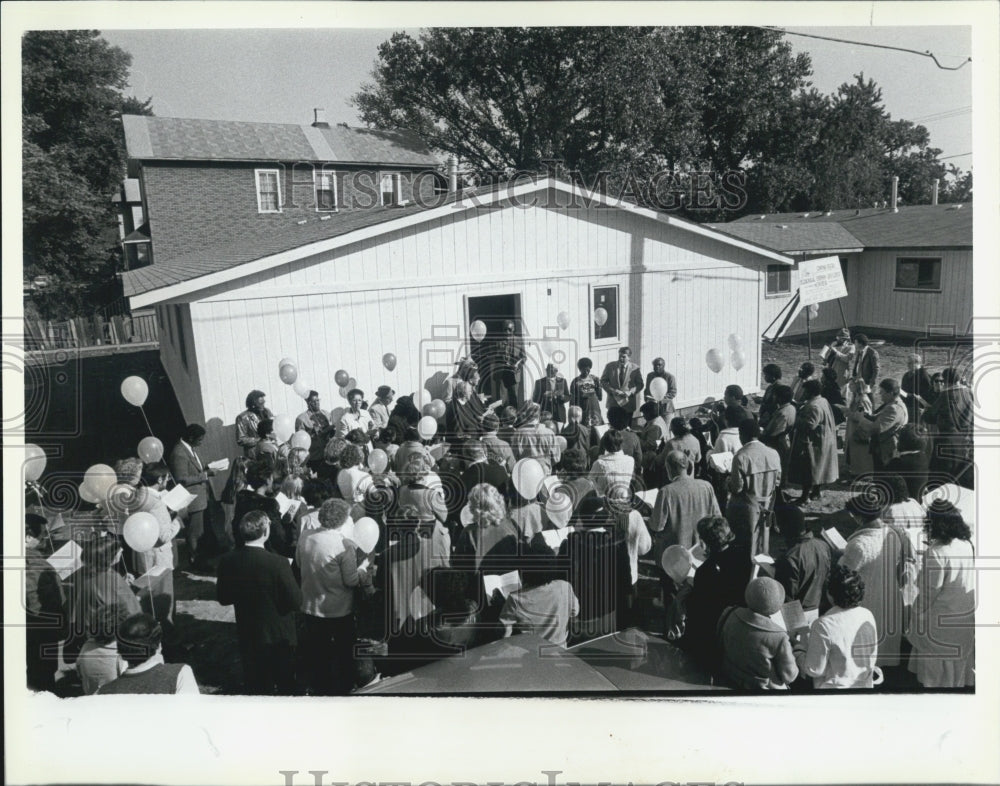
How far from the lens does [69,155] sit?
9.41 m

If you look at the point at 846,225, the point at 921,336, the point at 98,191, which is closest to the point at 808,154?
the point at 846,225

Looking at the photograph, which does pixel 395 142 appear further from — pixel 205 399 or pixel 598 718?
pixel 598 718

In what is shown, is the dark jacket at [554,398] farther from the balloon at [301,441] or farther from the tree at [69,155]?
the tree at [69,155]

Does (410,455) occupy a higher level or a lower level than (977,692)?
higher

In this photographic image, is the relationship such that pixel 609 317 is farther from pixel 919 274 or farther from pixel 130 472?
pixel 130 472

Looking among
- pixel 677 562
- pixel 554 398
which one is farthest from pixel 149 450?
pixel 677 562

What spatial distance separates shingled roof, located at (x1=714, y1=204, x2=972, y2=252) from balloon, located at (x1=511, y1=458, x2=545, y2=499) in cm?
500

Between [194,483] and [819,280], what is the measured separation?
6868 millimetres

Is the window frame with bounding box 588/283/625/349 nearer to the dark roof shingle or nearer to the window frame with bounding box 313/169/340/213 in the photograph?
the dark roof shingle

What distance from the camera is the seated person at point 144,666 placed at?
4332 millimetres

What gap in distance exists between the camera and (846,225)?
12.3 m

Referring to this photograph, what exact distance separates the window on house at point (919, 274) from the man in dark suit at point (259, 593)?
294 inches

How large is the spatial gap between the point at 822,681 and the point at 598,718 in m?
1.67

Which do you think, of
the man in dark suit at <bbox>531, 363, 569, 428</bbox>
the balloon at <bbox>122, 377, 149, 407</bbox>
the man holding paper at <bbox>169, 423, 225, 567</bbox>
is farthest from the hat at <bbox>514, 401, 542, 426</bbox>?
the balloon at <bbox>122, 377, 149, 407</bbox>
